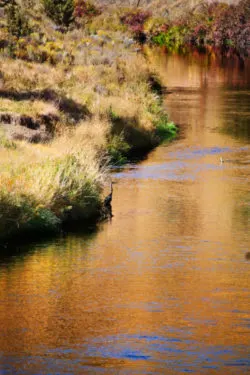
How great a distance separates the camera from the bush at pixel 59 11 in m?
66.6

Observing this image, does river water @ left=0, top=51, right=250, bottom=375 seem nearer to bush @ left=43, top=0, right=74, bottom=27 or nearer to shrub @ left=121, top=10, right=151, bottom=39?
bush @ left=43, top=0, right=74, bottom=27

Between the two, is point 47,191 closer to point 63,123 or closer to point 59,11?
Answer: point 63,123

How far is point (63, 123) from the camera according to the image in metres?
29.4

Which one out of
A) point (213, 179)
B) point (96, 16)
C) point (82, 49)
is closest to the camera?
point (213, 179)

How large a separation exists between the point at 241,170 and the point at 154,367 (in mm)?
15022

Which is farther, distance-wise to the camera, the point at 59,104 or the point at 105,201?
the point at 59,104

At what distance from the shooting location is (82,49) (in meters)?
52.5

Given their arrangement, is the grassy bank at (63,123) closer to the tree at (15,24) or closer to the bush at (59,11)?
the tree at (15,24)

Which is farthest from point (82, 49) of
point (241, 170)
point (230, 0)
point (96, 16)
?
point (230, 0)

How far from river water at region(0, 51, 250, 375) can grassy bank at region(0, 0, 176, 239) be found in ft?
2.67

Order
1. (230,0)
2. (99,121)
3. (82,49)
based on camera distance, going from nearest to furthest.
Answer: (99,121), (82,49), (230,0)

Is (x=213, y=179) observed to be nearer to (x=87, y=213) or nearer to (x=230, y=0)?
(x=87, y=213)

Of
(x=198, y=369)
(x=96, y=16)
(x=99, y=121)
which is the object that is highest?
Answer: (x=96, y=16)

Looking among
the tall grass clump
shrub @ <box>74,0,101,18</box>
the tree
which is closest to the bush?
the tree
